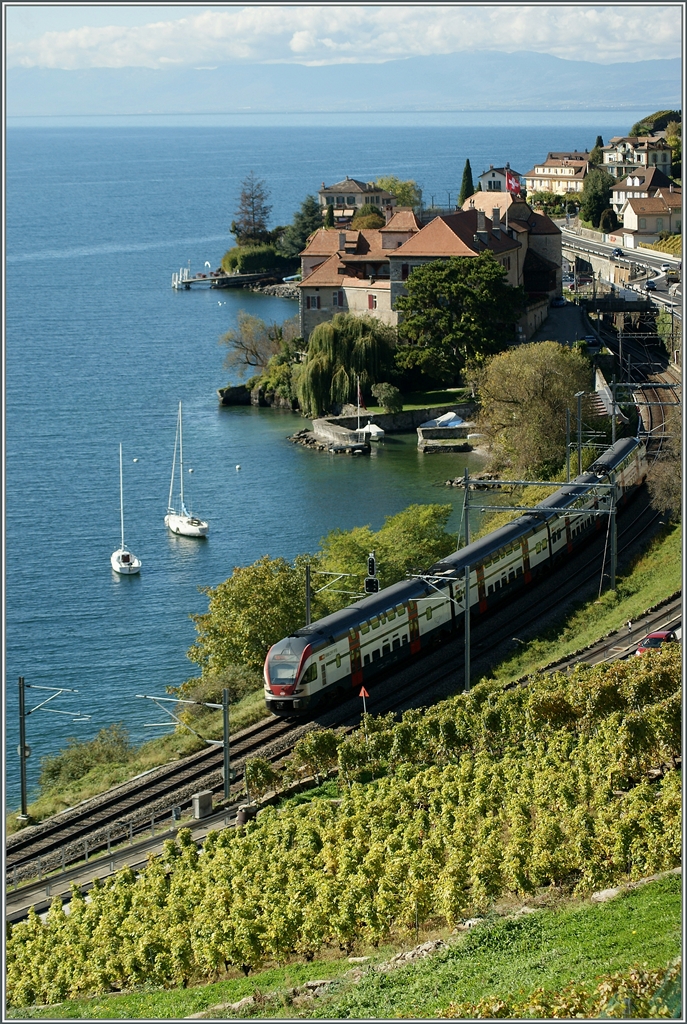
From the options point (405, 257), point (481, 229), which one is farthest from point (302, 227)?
point (405, 257)

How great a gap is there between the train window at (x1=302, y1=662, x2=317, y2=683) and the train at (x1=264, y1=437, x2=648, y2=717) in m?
0.02

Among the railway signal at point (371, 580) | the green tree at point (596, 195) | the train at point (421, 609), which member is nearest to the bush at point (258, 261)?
the green tree at point (596, 195)

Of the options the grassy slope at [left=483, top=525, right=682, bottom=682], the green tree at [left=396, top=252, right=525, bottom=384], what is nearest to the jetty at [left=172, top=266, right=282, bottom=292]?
the green tree at [left=396, top=252, right=525, bottom=384]

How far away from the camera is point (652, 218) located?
110m

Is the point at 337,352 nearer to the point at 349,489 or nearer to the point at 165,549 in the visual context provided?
the point at 349,489

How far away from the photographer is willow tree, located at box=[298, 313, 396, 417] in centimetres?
7606

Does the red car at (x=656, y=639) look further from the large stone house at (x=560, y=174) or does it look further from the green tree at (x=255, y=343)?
the large stone house at (x=560, y=174)

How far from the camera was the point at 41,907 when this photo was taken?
80.6 ft

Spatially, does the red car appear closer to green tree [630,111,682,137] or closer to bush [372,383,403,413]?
bush [372,383,403,413]

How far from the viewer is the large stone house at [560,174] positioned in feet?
474

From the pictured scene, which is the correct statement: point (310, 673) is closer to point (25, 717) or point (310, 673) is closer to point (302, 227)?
point (25, 717)

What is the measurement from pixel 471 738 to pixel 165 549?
1201 inches

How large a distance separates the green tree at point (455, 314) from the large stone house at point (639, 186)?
42.7 m

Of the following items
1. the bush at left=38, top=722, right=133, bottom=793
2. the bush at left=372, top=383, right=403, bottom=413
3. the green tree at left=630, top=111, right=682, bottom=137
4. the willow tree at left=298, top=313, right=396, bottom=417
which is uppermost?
the green tree at left=630, top=111, right=682, bottom=137
